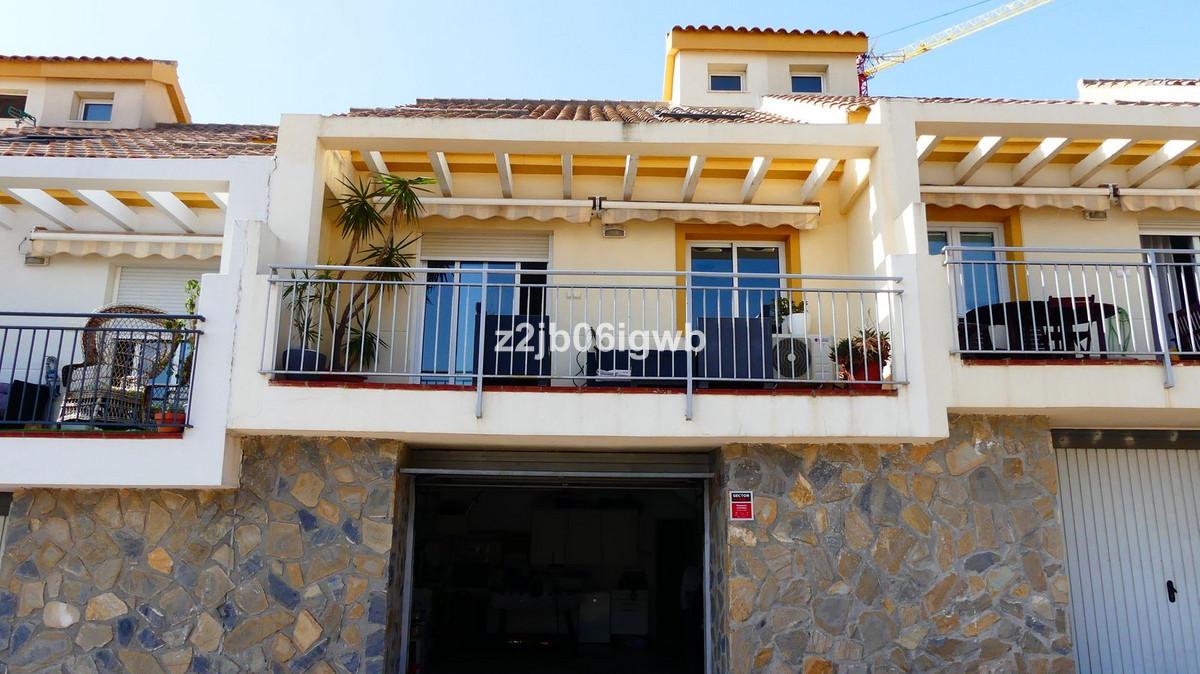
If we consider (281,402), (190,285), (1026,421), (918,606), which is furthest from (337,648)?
(1026,421)

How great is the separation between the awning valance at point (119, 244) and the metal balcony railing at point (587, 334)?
2288mm

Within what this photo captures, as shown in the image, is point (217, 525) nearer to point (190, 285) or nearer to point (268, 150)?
point (190, 285)

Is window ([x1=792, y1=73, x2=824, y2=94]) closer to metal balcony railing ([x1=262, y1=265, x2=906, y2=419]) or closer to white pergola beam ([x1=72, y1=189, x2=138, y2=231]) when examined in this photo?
metal balcony railing ([x1=262, y1=265, x2=906, y2=419])

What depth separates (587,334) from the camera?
8.38 meters

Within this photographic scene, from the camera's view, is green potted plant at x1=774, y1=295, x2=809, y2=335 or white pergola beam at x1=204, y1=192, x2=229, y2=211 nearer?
green potted plant at x1=774, y1=295, x2=809, y2=335

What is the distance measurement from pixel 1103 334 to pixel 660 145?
5.20 metres

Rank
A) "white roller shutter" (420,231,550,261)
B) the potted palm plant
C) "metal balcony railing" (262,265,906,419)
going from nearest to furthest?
"metal balcony railing" (262,265,906,419), the potted palm plant, "white roller shutter" (420,231,550,261)

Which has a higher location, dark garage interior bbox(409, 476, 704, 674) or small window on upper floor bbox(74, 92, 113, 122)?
small window on upper floor bbox(74, 92, 113, 122)

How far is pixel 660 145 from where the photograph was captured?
9.37 metres

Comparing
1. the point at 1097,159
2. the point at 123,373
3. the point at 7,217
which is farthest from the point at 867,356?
the point at 7,217

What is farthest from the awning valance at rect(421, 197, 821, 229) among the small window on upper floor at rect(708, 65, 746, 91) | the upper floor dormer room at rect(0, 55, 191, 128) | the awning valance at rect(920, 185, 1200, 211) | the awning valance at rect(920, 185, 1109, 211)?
the upper floor dormer room at rect(0, 55, 191, 128)

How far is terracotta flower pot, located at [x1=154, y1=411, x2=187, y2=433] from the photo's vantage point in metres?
7.83

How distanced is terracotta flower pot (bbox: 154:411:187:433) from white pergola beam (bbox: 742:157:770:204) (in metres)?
6.91

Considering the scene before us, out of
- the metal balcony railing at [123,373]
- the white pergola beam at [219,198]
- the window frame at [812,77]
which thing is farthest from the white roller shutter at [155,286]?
the window frame at [812,77]
